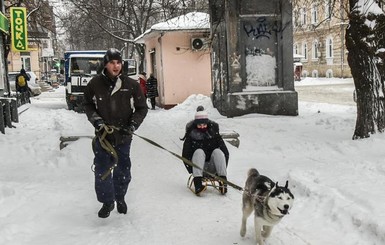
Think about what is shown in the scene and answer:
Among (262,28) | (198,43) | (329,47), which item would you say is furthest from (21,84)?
(329,47)

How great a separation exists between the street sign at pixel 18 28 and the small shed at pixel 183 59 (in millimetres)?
4650

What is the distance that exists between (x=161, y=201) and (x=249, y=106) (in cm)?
815

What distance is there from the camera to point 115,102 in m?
4.88

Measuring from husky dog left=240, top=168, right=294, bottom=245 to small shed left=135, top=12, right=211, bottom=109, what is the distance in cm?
1385

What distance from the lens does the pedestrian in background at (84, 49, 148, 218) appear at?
484cm

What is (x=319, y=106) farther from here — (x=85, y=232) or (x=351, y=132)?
(x=85, y=232)

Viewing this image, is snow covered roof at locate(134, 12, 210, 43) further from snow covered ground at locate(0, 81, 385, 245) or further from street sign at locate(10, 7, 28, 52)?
snow covered ground at locate(0, 81, 385, 245)

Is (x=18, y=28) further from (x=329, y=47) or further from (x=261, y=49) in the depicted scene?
(x=329, y=47)

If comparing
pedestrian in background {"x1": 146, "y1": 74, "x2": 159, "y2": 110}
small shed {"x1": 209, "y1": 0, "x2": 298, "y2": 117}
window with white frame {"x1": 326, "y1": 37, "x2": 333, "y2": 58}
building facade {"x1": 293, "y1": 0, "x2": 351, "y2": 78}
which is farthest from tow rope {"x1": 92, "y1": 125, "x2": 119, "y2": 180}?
window with white frame {"x1": 326, "y1": 37, "x2": 333, "y2": 58}

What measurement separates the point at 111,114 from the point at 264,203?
6.22 feet

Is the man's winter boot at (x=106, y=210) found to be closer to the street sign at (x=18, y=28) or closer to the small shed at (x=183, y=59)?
Result: the street sign at (x=18, y=28)

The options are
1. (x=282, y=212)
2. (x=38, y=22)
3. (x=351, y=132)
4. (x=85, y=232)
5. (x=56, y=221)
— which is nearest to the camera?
(x=282, y=212)

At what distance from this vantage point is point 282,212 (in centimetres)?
379

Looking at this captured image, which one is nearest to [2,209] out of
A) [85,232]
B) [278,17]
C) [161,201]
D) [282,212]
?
[85,232]
